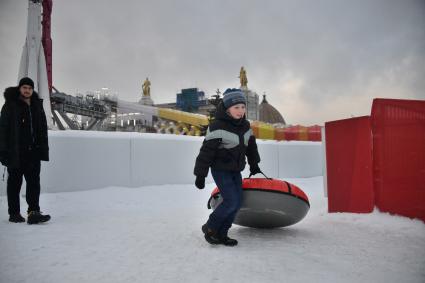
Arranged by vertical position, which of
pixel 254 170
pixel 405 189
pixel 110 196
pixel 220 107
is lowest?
pixel 110 196

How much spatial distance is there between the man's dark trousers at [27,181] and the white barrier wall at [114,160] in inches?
82.2

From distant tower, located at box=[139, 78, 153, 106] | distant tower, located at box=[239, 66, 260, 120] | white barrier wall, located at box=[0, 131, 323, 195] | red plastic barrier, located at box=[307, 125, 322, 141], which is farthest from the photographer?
distant tower, located at box=[139, 78, 153, 106]

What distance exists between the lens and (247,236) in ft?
9.73

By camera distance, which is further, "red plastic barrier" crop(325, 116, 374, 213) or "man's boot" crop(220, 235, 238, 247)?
"red plastic barrier" crop(325, 116, 374, 213)

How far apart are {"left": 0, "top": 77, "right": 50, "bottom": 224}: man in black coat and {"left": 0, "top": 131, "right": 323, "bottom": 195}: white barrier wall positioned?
2132 millimetres

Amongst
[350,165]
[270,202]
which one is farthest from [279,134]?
[270,202]

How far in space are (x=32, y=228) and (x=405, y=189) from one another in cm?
386

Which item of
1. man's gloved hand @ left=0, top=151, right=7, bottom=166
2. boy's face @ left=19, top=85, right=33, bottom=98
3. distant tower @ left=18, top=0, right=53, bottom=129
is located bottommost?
man's gloved hand @ left=0, top=151, right=7, bottom=166

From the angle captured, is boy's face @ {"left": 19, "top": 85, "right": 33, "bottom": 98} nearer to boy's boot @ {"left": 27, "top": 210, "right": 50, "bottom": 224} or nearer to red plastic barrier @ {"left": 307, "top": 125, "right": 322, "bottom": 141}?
boy's boot @ {"left": 27, "top": 210, "right": 50, "bottom": 224}

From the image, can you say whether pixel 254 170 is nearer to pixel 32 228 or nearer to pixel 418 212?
pixel 418 212

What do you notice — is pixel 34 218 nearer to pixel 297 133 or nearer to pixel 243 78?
pixel 297 133

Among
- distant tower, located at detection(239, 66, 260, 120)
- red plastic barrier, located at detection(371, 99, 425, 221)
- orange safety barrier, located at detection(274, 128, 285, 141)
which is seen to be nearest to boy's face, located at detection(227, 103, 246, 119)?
red plastic barrier, located at detection(371, 99, 425, 221)

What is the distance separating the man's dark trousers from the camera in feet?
11.4

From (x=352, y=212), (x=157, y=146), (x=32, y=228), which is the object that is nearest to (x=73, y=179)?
(x=157, y=146)
